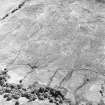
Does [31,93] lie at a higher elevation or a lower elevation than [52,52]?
lower

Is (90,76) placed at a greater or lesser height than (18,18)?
lesser

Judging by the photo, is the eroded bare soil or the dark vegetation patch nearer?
the dark vegetation patch

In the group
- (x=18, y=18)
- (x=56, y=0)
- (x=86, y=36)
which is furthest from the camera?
(x=56, y=0)

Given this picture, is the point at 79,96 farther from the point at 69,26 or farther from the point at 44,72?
the point at 69,26

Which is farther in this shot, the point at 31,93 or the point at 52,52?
the point at 52,52

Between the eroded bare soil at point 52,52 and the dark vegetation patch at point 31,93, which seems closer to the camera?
the dark vegetation patch at point 31,93

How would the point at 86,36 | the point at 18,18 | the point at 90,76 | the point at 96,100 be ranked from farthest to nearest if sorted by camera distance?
1. the point at 18,18
2. the point at 86,36
3. the point at 90,76
4. the point at 96,100

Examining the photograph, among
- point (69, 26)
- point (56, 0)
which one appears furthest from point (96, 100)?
point (56, 0)

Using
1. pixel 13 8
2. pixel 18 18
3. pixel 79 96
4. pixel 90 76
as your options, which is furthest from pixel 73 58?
pixel 13 8

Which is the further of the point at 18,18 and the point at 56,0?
the point at 56,0
